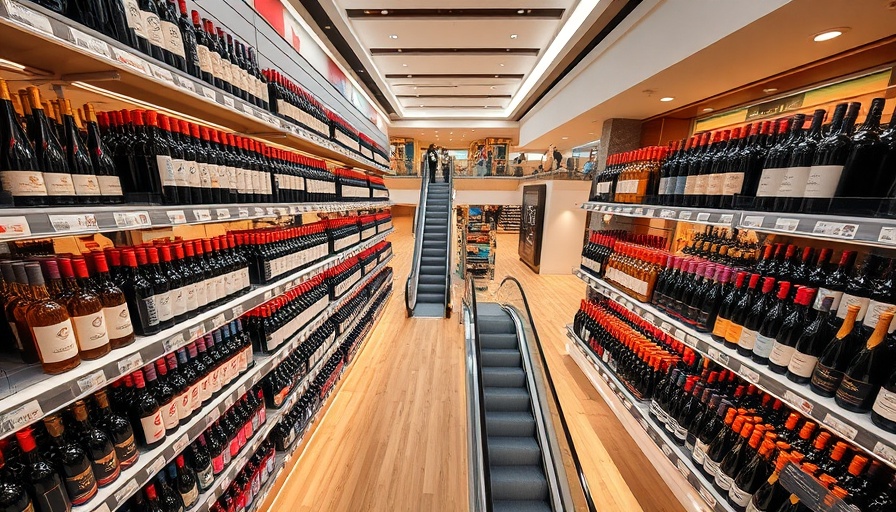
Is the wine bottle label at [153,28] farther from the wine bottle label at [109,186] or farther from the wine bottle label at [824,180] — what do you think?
the wine bottle label at [824,180]

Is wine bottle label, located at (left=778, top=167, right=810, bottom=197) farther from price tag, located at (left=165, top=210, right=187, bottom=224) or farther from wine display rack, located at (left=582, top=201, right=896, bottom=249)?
price tag, located at (left=165, top=210, right=187, bottom=224)

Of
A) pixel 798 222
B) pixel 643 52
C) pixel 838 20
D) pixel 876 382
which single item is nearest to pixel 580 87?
pixel 643 52

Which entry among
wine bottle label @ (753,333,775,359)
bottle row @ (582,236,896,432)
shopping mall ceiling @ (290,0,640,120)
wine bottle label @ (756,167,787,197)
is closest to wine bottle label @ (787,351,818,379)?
bottle row @ (582,236,896,432)

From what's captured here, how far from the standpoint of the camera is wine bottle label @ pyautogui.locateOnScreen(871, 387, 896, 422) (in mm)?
1062

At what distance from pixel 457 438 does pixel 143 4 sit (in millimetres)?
3495

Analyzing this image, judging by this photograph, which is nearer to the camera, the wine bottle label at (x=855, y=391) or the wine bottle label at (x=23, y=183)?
the wine bottle label at (x=23, y=183)

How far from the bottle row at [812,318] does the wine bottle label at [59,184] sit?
2.81 metres

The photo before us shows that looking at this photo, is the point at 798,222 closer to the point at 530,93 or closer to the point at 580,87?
the point at 580,87

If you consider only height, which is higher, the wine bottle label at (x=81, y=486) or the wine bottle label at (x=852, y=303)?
the wine bottle label at (x=852, y=303)

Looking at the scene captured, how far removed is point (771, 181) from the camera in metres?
1.52

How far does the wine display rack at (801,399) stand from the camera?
1069mm

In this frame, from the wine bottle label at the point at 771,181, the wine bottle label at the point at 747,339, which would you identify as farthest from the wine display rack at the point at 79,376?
the wine bottle label at the point at 771,181

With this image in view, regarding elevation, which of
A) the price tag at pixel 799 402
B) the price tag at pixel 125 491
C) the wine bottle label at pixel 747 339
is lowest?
the price tag at pixel 125 491

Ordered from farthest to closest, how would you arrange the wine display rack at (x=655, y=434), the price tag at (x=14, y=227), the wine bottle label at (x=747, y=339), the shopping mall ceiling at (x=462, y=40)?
1. the shopping mall ceiling at (x=462, y=40)
2. the wine display rack at (x=655, y=434)
3. the wine bottle label at (x=747, y=339)
4. the price tag at (x=14, y=227)
